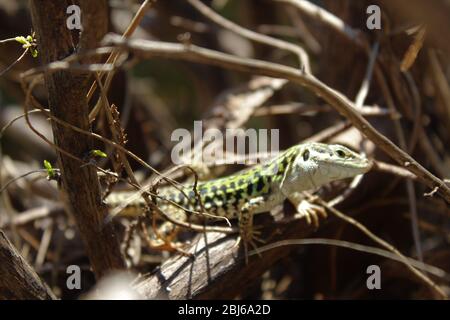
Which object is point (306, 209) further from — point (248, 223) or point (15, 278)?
point (15, 278)

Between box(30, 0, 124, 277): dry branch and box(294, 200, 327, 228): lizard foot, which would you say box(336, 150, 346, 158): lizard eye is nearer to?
box(294, 200, 327, 228): lizard foot

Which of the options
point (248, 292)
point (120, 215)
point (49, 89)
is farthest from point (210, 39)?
point (49, 89)

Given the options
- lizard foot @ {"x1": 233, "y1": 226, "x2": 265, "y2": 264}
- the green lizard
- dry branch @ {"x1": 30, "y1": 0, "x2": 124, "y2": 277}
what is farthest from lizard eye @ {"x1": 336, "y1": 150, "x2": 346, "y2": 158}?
dry branch @ {"x1": 30, "y1": 0, "x2": 124, "y2": 277}

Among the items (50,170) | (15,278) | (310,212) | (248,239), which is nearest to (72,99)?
(50,170)

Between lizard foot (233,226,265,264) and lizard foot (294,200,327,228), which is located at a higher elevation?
lizard foot (294,200,327,228)
